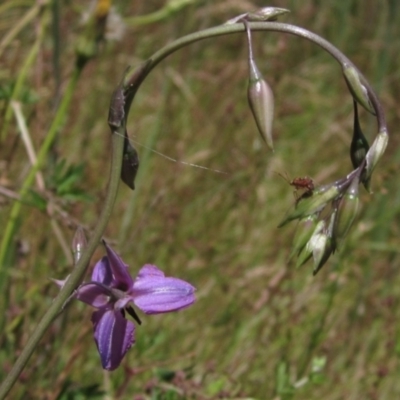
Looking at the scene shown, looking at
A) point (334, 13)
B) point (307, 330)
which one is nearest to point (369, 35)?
point (334, 13)

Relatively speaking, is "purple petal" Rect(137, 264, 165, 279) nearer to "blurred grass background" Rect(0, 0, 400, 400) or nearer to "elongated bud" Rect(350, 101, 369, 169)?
"elongated bud" Rect(350, 101, 369, 169)

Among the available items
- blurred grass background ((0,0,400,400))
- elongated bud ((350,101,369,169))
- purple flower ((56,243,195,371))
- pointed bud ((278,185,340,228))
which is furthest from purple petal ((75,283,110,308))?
blurred grass background ((0,0,400,400))

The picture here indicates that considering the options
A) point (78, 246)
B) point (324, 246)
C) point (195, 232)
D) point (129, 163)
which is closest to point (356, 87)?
point (324, 246)

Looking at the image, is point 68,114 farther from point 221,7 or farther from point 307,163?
point 307,163

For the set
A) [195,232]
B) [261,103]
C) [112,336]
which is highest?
[261,103]

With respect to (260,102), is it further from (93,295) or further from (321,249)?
(93,295)

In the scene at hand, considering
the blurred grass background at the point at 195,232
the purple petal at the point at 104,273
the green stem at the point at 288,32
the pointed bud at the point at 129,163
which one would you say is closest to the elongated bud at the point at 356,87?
the green stem at the point at 288,32
